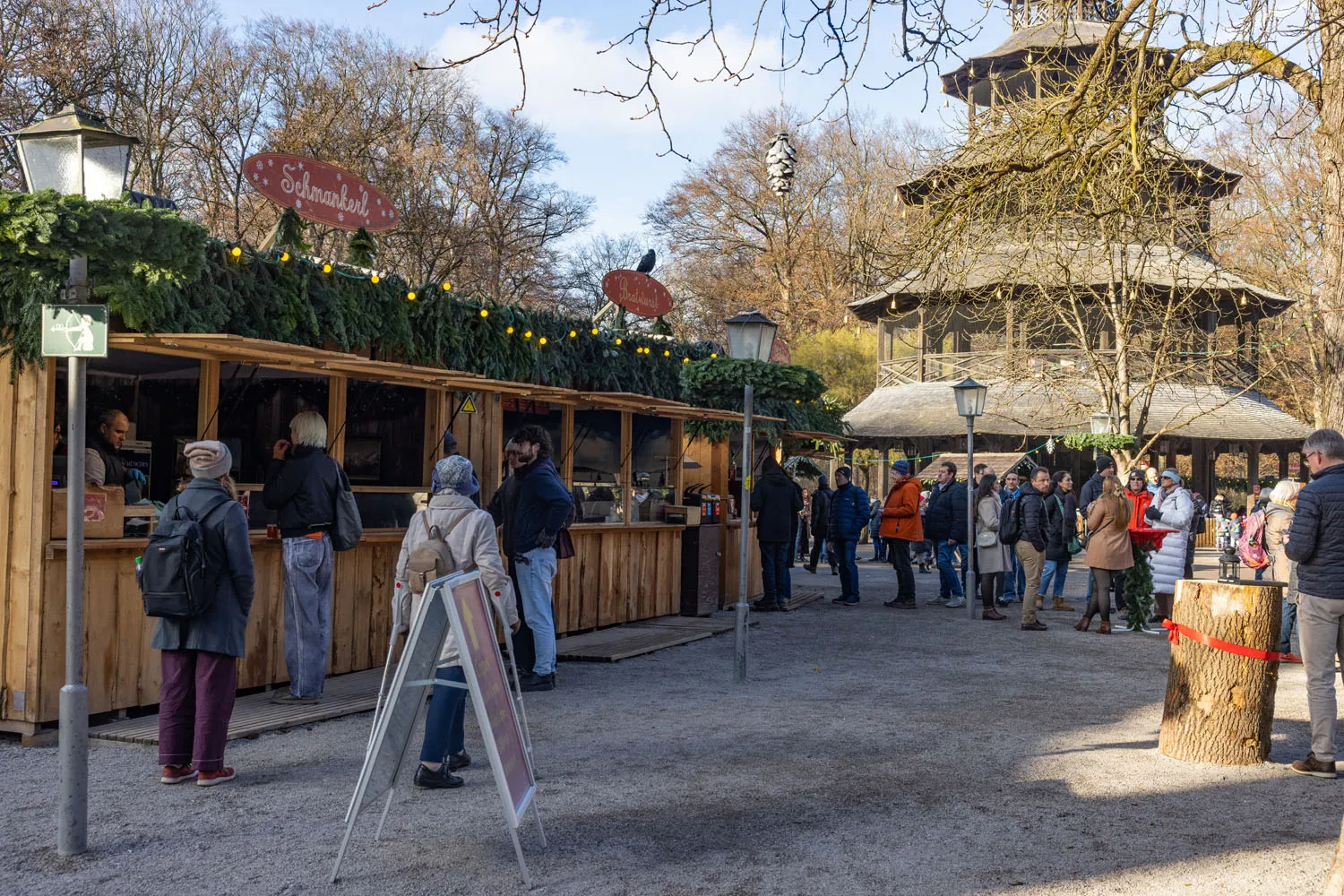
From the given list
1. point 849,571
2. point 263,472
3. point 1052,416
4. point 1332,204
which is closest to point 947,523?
point 849,571

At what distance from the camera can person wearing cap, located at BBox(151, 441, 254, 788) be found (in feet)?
19.0

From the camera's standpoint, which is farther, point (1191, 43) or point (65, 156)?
point (1191, 43)

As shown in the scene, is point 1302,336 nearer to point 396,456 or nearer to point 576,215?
point 576,215

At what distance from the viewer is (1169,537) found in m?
12.9

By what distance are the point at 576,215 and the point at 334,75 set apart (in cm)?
697

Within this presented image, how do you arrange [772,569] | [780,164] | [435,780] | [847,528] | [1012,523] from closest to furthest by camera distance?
1. [435,780]
2. [1012,523]
3. [772,569]
4. [847,528]
5. [780,164]

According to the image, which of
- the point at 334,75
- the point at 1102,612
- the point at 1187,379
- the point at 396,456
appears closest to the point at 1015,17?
the point at 396,456

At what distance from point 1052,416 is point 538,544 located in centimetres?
2240

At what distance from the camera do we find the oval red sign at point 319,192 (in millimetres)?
8305

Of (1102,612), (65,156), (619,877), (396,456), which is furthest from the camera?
(1102,612)

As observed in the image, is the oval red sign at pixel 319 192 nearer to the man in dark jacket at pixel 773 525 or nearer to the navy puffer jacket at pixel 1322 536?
the man in dark jacket at pixel 773 525

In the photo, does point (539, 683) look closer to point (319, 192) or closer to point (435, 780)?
point (435, 780)

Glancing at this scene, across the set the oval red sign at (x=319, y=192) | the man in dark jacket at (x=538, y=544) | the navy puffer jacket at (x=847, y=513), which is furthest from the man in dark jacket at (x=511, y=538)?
the navy puffer jacket at (x=847, y=513)

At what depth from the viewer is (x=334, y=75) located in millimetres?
29859
